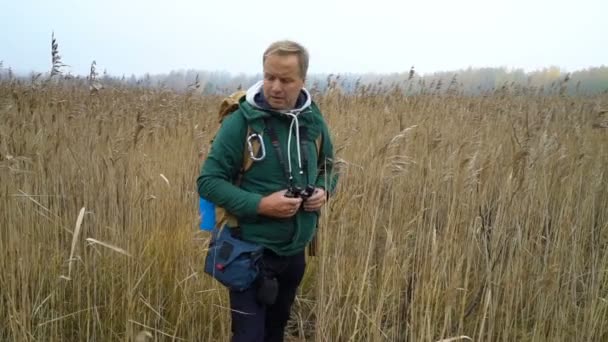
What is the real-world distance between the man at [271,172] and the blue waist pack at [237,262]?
37 millimetres

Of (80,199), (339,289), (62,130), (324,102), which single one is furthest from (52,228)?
(324,102)

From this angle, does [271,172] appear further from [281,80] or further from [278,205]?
[281,80]

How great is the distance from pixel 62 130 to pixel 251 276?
7.72ft

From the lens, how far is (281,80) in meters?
1.37

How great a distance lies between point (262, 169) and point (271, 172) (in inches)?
1.3

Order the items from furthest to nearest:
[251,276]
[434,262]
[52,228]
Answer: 1. [52,228]
2. [434,262]
3. [251,276]

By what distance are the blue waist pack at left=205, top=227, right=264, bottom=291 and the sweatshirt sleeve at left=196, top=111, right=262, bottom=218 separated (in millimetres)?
104

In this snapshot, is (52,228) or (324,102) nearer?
(52,228)

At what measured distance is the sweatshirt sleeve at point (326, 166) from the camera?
1.63 meters

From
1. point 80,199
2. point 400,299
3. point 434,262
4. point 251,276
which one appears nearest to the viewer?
point 251,276

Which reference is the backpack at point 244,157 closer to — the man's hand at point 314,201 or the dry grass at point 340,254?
the man's hand at point 314,201

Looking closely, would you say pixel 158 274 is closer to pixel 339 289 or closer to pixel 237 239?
pixel 237 239

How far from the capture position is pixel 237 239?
1.43 m

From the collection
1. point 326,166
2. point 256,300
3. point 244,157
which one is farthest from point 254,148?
point 256,300
